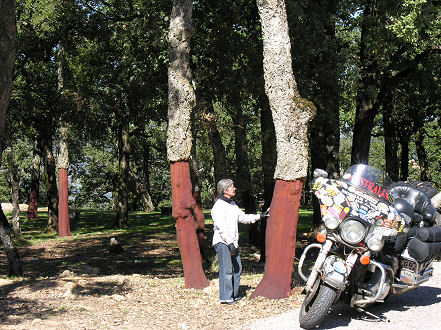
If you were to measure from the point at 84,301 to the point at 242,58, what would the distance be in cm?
849

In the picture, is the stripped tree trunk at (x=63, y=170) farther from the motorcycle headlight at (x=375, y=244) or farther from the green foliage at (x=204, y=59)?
the motorcycle headlight at (x=375, y=244)

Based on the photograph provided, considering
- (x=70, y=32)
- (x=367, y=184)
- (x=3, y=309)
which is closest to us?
(x=367, y=184)

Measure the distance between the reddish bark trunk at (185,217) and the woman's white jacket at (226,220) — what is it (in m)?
1.09

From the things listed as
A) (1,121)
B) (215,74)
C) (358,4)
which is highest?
(358,4)

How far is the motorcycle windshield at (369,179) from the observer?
7098mm

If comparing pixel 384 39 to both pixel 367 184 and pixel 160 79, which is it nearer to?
pixel 160 79

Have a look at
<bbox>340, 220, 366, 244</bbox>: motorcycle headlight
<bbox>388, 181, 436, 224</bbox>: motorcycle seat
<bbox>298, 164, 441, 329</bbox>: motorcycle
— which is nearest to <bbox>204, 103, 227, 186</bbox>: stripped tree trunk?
<bbox>388, 181, 436, 224</bbox>: motorcycle seat

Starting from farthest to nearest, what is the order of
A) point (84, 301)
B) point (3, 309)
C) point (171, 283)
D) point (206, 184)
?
point (206, 184) < point (171, 283) < point (84, 301) < point (3, 309)

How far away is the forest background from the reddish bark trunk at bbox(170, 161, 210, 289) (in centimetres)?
274

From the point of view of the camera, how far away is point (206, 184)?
170 ft

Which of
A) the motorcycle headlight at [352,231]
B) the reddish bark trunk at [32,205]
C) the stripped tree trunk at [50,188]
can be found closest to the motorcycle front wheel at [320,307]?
the motorcycle headlight at [352,231]

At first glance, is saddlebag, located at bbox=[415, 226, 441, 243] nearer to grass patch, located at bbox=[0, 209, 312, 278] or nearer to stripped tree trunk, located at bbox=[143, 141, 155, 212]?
grass patch, located at bbox=[0, 209, 312, 278]

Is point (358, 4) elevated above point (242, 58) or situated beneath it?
elevated above

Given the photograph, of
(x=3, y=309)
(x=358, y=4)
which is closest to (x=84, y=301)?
(x=3, y=309)
